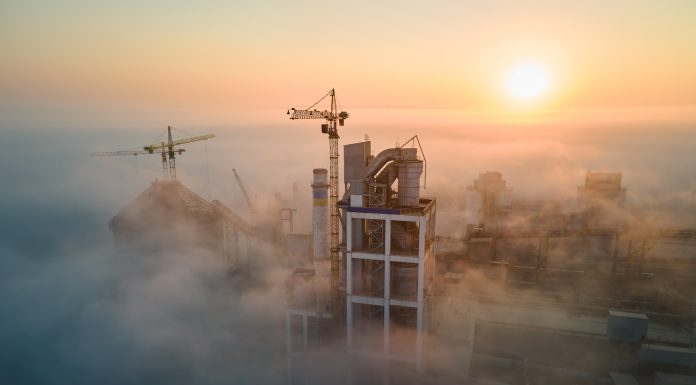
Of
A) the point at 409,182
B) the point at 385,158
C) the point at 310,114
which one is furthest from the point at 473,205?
the point at 385,158

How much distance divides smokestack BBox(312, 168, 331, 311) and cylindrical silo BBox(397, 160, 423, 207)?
27.7ft

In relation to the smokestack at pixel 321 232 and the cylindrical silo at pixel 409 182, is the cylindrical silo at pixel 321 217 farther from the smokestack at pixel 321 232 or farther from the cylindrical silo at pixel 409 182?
the cylindrical silo at pixel 409 182

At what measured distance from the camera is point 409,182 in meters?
34.6

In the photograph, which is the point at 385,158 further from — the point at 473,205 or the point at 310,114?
the point at 473,205

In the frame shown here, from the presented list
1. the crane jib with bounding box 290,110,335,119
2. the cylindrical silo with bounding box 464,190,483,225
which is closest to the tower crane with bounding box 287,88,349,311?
the crane jib with bounding box 290,110,335,119

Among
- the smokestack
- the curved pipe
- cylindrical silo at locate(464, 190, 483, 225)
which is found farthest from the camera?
cylindrical silo at locate(464, 190, 483, 225)

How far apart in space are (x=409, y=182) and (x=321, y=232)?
1081cm

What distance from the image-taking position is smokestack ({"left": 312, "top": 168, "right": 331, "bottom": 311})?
3944 centimetres

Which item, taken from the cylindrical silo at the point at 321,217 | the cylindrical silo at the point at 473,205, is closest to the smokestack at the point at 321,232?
the cylindrical silo at the point at 321,217

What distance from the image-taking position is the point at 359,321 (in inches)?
1454

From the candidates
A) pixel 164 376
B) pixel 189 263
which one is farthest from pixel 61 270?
pixel 164 376

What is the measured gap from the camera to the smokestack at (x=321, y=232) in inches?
1553

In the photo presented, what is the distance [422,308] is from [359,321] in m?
6.32

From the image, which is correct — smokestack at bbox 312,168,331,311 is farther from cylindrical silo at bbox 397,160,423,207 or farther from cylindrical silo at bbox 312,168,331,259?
cylindrical silo at bbox 397,160,423,207
